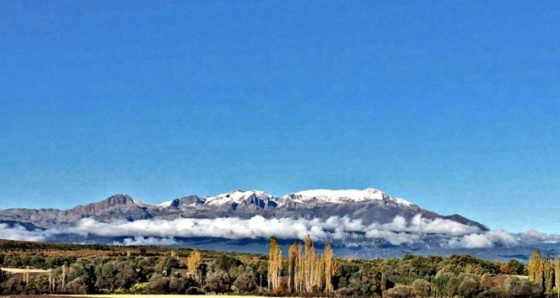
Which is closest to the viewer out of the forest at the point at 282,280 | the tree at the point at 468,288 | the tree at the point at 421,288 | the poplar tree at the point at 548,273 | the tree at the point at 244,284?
the forest at the point at 282,280

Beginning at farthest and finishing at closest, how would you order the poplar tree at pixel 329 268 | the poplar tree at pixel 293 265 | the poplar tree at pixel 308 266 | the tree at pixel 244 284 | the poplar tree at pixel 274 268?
1. the poplar tree at pixel 293 265
2. the poplar tree at pixel 274 268
3. the poplar tree at pixel 308 266
4. the poplar tree at pixel 329 268
5. the tree at pixel 244 284

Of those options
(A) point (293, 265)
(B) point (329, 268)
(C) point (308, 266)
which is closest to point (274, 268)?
(A) point (293, 265)

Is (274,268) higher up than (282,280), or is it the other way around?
(274,268)

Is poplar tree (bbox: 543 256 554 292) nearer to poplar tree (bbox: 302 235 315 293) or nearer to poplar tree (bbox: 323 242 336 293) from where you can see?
poplar tree (bbox: 323 242 336 293)

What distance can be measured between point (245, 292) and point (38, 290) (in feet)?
123

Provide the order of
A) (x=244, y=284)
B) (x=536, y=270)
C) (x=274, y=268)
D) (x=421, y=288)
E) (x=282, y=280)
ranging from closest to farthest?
(x=421, y=288), (x=244, y=284), (x=274, y=268), (x=282, y=280), (x=536, y=270)

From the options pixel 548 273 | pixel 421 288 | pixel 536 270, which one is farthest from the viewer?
pixel 548 273

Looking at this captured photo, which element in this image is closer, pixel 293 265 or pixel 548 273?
pixel 293 265

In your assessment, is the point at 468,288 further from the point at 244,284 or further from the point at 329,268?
the point at 244,284

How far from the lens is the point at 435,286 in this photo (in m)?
149

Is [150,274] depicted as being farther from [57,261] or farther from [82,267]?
[57,261]

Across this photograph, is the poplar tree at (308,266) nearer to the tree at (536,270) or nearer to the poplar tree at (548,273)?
the tree at (536,270)

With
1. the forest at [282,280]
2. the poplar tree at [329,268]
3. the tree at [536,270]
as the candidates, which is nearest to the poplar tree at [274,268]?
the forest at [282,280]

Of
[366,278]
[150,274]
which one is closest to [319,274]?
[366,278]
